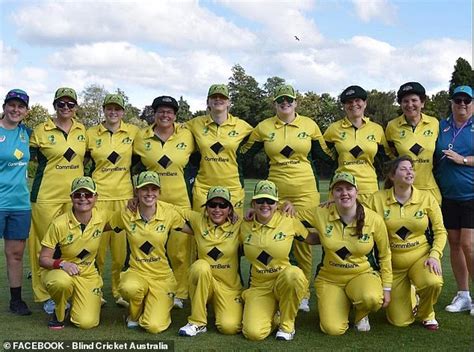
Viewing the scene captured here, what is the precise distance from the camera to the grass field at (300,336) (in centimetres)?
522

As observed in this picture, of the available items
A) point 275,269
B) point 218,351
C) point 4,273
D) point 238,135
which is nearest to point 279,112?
point 238,135

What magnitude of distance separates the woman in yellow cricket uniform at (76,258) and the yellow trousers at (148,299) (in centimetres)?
40

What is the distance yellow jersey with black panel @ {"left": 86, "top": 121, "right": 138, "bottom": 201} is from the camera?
21.6 ft

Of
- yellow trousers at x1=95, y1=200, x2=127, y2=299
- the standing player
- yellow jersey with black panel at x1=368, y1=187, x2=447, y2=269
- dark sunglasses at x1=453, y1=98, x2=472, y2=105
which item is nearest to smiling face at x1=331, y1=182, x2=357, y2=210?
yellow jersey with black panel at x1=368, y1=187, x2=447, y2=269

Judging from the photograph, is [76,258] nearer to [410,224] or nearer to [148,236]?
[148,236]

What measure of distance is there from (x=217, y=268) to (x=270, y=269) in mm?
548

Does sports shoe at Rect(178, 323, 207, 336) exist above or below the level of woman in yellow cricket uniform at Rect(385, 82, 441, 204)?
below

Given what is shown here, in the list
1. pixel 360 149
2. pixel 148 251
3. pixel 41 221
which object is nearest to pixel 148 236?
pixel 148 251

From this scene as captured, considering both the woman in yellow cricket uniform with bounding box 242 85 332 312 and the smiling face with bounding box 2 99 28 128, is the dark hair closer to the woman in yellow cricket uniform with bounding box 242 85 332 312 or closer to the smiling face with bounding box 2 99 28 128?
the woman in yellow cricket uniform with bounding box 242 85 332 312

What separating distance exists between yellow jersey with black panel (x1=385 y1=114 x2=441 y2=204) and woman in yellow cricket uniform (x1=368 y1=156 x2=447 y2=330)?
0.37 meters

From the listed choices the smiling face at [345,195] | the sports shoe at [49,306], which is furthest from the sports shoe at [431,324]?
the sports shoe at [49,306]

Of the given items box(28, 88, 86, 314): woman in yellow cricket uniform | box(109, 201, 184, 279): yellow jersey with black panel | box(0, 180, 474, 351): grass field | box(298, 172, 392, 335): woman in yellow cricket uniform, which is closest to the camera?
box(0, 180, 474, 351): grass field

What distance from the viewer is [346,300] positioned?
5812 millimetres

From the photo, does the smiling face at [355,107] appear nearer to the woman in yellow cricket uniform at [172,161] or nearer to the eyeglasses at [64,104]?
the woman in yellow cricket uniform at [172,161]
